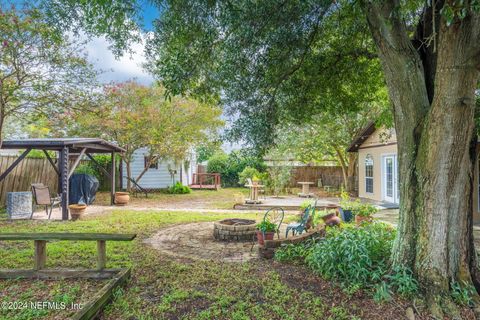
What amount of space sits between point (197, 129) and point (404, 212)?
12123 millimetres

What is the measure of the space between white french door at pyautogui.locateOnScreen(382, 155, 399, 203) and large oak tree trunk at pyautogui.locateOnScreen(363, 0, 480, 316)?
29.1 ft

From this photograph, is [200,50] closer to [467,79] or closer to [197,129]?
[467,79]

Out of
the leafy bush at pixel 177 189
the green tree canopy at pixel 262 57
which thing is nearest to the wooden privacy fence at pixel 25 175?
the leafy bush at pixel 177 189

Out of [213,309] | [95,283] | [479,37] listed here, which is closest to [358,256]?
[213,309]

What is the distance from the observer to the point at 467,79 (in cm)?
320

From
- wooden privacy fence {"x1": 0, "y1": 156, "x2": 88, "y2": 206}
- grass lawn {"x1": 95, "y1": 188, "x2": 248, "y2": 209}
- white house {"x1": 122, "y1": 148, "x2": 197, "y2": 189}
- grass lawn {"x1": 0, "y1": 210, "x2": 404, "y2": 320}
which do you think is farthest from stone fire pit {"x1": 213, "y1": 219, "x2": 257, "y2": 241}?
white house {"x1": 122, "y1": 148, "x2": 197, "y2": 189}

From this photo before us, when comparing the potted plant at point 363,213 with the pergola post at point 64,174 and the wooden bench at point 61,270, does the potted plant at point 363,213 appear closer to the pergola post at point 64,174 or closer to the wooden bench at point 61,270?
the wooden bench at point 61,270

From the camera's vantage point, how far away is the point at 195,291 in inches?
148

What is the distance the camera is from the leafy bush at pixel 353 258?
12.2ft

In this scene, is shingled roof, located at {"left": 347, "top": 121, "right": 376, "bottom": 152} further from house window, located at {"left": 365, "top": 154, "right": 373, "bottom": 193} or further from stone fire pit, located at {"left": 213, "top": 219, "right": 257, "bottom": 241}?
stone fire pit, located at {"left": 213, "top": 219, "right": 257, "bottom": 241}

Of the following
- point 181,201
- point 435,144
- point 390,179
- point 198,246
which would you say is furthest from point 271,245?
point 181,201

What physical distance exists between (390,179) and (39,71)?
12379 mm

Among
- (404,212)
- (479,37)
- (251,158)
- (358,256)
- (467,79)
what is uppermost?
(479,37)

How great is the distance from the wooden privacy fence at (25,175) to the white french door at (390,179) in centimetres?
1361
